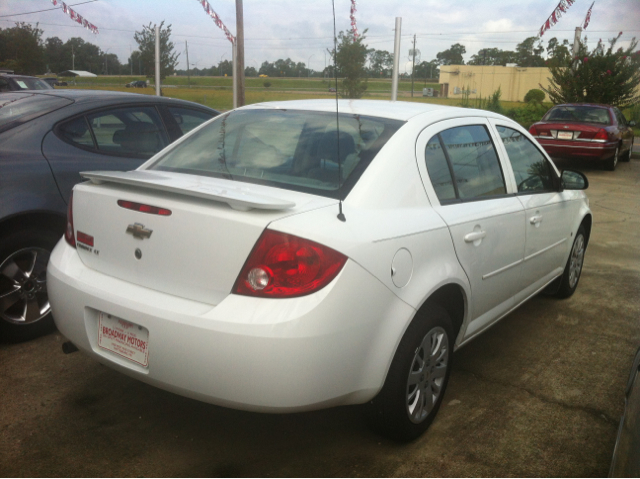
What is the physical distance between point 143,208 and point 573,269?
3.75 meters

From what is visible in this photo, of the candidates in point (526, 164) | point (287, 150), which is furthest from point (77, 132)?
point (526, 164)

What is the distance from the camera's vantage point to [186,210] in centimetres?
236

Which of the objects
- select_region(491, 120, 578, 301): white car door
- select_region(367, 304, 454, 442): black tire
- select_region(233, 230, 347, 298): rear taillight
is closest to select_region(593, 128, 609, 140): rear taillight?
select_region(491, 120, 578, 301): white car door

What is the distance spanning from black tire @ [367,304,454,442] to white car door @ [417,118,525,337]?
0.32 m

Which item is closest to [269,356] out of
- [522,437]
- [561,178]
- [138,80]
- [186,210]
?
[186,210]

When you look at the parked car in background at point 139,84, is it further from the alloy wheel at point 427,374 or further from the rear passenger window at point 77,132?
the alloy wheel at point 427,374

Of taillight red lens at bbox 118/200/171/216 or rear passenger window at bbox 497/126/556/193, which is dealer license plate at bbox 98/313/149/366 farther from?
rear passenger window at bbox 497/126/556/193

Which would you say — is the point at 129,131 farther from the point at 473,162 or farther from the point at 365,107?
the point at 473,162

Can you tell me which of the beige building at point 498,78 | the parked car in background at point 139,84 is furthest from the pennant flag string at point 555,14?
the beige building at point 498,78

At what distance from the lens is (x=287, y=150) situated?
3021mm

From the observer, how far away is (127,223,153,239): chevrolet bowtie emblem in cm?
245

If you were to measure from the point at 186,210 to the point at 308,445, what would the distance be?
1212 mm

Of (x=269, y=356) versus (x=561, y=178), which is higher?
(x=561, y=178)

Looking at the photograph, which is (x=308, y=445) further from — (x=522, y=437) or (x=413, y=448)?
(x=522, y=437)
